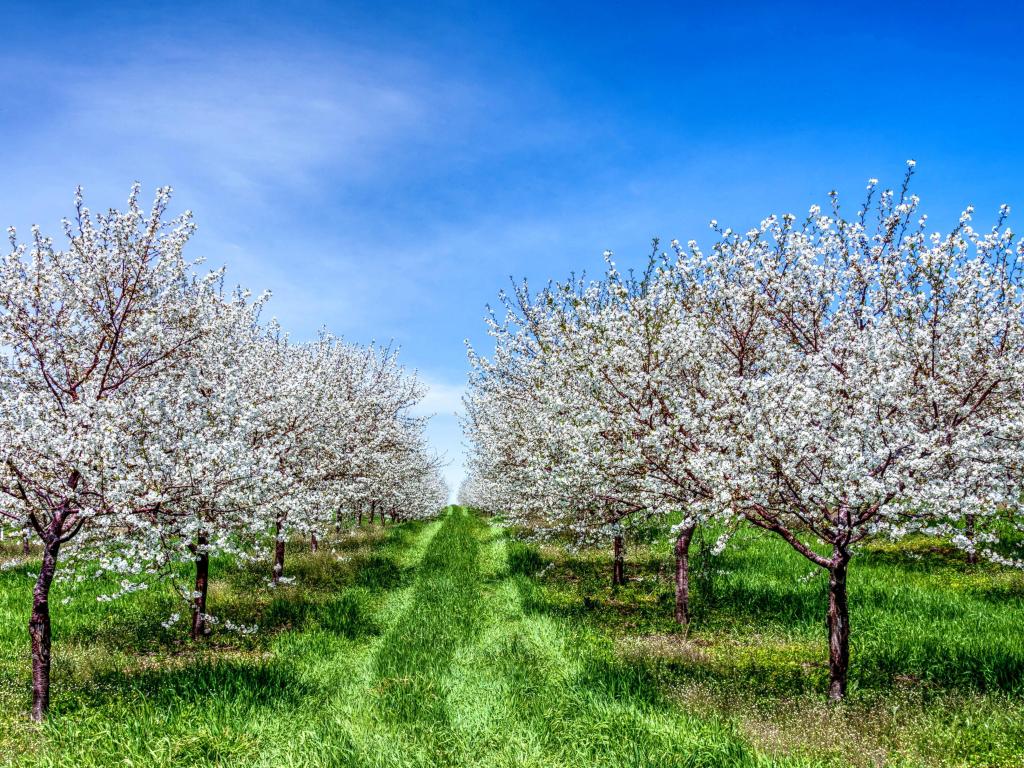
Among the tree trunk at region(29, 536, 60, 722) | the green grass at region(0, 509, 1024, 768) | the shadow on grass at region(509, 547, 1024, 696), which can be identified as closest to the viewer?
the green grass at region(0, 509, 1024, 768)

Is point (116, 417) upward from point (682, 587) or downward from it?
upward

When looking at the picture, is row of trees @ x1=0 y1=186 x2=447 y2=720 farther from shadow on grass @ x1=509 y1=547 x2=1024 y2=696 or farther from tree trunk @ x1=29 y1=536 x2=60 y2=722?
shadow on grass @ x1=509 y1=547 x2=1024 y2=696

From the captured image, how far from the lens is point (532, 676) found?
34.4ft

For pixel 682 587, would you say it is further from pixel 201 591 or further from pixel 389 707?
pixel 201 591

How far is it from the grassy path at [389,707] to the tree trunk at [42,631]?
0.42 metres

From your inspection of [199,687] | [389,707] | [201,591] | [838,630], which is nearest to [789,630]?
[838,630]

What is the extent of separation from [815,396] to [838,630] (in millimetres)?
3573

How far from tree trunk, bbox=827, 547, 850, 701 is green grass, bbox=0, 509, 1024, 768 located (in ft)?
0.91

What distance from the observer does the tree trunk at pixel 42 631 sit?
8.66 metres

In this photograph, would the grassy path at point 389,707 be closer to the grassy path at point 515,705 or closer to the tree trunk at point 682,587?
the grassy path at point 515,705

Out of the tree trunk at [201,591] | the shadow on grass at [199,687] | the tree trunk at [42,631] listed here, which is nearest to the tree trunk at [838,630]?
the shadow on grass at [199,687]

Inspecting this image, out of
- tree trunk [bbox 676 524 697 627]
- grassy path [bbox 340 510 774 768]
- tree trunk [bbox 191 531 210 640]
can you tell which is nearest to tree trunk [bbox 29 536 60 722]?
tree trunk [bbox 191 531 210 640]

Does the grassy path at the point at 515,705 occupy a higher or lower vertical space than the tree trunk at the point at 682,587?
lower

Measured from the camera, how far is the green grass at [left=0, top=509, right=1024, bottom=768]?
7633mm
